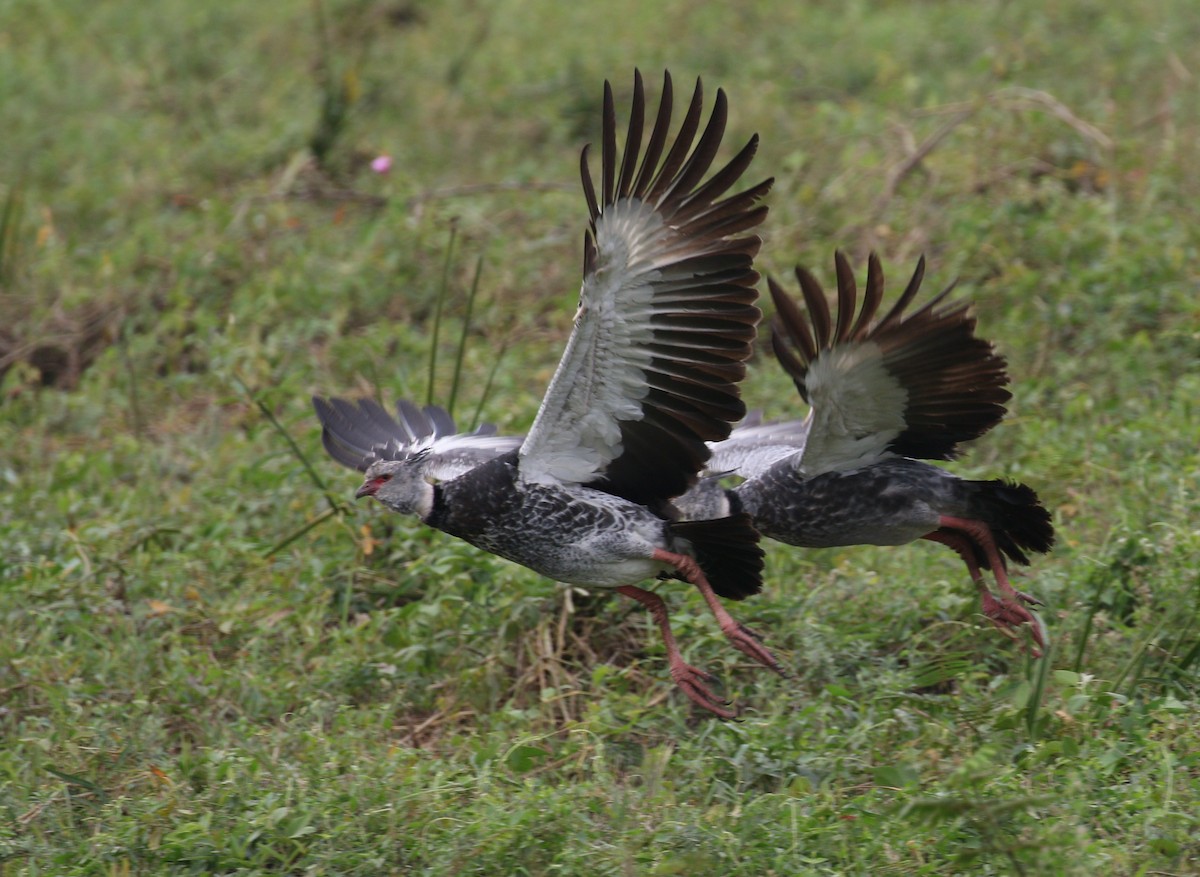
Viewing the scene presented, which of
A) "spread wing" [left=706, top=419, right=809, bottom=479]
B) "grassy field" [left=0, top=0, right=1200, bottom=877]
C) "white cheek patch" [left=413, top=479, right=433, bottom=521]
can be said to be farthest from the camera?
"spread wing" [left=706, top=419, right=809, bottom=479]

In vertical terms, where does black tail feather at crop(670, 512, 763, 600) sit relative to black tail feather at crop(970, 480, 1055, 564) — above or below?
below

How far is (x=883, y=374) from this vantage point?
4363mm

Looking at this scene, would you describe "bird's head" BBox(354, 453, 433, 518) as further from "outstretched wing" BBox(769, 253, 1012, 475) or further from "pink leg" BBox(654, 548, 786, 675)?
"outstretched wing" BBox(769, 253, 1012, 475)

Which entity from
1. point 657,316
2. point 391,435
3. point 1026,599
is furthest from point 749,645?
point 391,435

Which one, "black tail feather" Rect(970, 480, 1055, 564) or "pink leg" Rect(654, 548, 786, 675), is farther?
"black tail feather" Rect(970, 480, 1055, 564)

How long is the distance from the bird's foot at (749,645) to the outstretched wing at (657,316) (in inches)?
19.1

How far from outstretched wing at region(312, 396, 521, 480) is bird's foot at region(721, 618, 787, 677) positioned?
3.51 feet

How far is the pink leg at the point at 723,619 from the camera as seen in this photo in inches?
178

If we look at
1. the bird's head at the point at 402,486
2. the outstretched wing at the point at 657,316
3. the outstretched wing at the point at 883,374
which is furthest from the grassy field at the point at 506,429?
the outstretched wing at the point at 657,316

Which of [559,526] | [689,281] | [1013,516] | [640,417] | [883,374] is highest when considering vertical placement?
[689,281]

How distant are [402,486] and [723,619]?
1116 mm

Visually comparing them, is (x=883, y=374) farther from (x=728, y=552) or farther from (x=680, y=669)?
(x=680, y=669)

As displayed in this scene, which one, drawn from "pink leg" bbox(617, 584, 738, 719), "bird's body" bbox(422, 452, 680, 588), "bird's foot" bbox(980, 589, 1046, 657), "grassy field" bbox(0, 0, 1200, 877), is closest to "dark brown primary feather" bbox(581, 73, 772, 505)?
"bird's body" bbox(422, 452, 680, 588)

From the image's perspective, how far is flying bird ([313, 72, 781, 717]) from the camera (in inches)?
164
